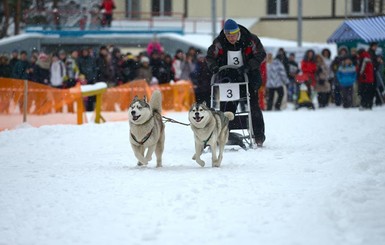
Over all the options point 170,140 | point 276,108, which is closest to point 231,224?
point 170,140

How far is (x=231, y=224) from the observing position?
18.2 feet

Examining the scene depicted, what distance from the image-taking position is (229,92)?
34.4 feet

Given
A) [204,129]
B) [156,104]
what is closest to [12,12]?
[156,104]

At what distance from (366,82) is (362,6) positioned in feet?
68.4

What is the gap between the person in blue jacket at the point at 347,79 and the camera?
845 inches

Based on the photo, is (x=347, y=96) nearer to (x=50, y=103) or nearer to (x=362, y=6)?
(x=50, y=103)

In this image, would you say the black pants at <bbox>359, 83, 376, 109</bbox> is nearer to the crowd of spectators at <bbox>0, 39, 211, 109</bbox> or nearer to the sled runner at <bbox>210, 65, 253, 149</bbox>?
the crowd of spectators at <bbox>0, 39, 211, 109</bbox>

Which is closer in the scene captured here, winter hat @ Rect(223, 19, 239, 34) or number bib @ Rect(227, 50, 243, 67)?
winter hat @ Rect(223, 19, 239, 34)

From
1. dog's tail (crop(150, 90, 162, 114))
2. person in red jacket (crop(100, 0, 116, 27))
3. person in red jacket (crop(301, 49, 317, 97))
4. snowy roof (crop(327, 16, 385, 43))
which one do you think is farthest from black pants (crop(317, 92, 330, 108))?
dog's tail (crop(150, 90, 162, 114))

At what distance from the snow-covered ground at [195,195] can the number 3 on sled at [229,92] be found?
648mm

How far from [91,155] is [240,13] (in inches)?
1269

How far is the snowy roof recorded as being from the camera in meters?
23.3

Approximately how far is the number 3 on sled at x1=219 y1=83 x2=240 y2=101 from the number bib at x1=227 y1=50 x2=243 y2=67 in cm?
26

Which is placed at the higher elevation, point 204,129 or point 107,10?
point 107,10
